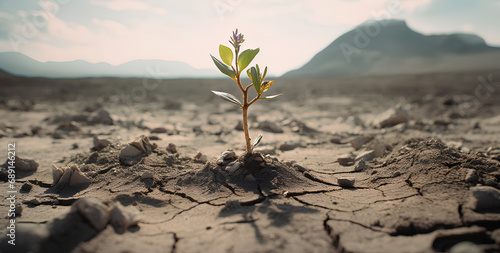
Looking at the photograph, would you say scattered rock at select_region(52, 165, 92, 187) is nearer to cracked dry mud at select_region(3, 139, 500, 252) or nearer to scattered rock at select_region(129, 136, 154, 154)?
cracked dry mud at select_region(3, 139, 500, 252)

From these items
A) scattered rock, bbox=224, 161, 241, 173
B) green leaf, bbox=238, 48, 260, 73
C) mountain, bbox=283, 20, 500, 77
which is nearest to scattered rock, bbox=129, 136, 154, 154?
scattered rock, bbox=224, 161, 241, 173

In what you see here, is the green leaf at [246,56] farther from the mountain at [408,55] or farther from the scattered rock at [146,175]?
the mountain at [408,55]

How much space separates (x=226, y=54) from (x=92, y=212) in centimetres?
128

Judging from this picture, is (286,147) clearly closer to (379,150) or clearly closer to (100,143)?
(379,150)

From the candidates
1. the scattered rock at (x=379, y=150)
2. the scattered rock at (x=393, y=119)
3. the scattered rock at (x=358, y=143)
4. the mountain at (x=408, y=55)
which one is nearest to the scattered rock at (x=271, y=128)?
the scattered rock at (x=358, y=143)

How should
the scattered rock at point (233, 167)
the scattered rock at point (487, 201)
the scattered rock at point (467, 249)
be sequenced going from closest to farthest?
the scattered rock at point (467, 249), the scattered rock at point (487, 201), the scattered rock at point (233, 167)

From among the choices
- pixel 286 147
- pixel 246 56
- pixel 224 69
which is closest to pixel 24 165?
→ pixel 224 69

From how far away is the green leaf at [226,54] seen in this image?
190cm

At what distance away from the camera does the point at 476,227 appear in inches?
55.6

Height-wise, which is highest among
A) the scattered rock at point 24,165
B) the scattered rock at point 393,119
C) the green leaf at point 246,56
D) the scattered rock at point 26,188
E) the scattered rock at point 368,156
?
the green leaf at point 246,56

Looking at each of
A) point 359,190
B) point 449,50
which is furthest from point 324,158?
point 449,50

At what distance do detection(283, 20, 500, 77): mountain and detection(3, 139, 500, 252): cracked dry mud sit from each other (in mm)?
Answer: 35203

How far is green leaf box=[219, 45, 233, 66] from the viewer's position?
1.90m

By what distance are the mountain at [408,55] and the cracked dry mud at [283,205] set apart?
35203mm
